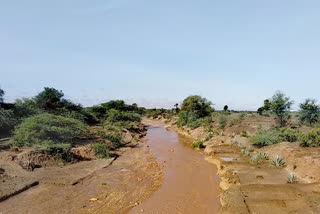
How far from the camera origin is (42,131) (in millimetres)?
16406

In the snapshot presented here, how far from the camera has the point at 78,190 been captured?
1093 centimetres

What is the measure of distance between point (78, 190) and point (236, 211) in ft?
25.1

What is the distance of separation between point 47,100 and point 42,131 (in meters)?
16.2

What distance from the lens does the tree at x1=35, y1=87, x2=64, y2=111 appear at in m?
30.6

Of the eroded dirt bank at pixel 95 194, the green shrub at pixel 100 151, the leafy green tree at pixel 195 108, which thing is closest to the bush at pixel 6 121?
the green shrub at pixel 100 151

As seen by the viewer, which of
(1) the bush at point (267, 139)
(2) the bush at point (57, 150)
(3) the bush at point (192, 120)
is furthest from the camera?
(3) the bush at point (192, 120)

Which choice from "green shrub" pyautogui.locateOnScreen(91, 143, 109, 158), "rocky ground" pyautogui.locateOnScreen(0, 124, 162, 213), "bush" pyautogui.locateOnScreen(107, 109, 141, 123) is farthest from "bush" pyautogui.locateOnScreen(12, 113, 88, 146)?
"bush" pyautogui.locateOnScreen(107, 109, 141, 123)

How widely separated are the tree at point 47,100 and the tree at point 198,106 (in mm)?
24750

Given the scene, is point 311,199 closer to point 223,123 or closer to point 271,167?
point 271,167

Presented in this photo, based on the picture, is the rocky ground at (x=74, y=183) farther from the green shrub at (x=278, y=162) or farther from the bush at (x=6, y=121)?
the green shrub at (x=278, y=162)

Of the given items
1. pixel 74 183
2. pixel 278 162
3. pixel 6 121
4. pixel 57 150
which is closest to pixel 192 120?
pixel 278 162

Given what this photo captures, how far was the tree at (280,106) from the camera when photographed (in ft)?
81.3

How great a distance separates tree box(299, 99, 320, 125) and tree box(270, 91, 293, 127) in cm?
291

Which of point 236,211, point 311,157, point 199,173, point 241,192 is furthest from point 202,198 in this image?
point 311,157
